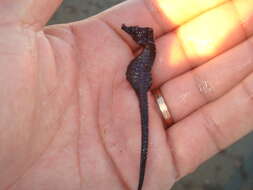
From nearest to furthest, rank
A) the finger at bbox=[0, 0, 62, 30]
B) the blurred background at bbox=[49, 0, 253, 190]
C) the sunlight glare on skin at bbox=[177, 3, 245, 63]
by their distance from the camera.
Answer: the finger at bbox=[0, 0, 62, 30] → the sunlight glare on skin at bbox=[177, 3, 245, 63] → the blurred background at bbox=[49, 0, 253, 190]

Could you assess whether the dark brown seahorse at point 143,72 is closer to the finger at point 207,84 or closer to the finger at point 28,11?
the finger at point 207,84

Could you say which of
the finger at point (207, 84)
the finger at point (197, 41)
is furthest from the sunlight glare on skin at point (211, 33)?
the finger at point (207, 84)

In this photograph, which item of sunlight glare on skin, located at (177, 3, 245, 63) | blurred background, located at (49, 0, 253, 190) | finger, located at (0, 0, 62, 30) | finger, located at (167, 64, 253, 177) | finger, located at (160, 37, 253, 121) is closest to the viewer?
finger, located at (0, 0, 62, 30)

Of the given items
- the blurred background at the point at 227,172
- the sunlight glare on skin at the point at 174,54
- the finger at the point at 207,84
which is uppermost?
the sunlight glare on skin at the point at 174,54

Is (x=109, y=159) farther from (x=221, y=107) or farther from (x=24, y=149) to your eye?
(x=221, y=107)

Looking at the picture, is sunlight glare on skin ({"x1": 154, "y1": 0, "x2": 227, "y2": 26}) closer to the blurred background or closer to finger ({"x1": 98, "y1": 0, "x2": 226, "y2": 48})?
finger ({"x1": 98, "y1": 0, "x2": 226, "y2": 48})

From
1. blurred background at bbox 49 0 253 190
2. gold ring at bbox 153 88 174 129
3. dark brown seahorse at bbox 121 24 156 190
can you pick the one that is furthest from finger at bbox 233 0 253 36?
blurred background at bbox 49 0 253 190
